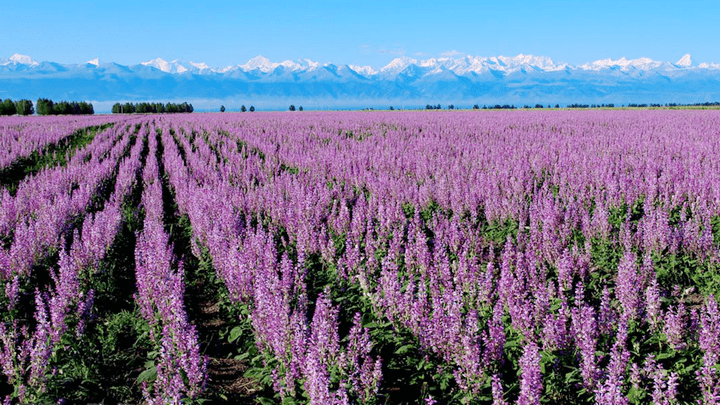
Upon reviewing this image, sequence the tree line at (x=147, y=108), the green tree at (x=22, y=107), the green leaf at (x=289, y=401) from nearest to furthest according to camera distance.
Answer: the green leaf at (x=289, y=401)
the green tree at (x=22, y=107)
the tree line at (x=147, y=108)

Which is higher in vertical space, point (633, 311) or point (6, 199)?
point (6, 199)

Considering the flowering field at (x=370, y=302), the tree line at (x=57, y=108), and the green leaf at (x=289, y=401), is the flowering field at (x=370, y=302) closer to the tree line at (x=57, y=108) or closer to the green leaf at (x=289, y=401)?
the green leaf at (x=289, y=401)

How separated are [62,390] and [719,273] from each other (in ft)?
24.6

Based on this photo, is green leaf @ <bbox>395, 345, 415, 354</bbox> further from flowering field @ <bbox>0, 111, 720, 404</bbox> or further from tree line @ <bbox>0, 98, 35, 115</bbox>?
tree line @ <bbox>0, 98, 35, 115</bbox>

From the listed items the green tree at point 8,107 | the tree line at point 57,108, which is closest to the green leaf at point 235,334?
the tree line at point 57,108

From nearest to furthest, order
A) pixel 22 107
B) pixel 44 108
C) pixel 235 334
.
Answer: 1. pixel 235 334
2. pixel 22 107
3. pixel 44 108

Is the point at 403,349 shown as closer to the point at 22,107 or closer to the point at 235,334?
the point at 235,334

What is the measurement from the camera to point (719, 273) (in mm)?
5836

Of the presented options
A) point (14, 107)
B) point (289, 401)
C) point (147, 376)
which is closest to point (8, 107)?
point (14, 107)

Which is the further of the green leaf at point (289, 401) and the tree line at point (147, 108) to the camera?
the tree line at point (147, 108)

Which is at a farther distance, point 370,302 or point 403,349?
point 370,302

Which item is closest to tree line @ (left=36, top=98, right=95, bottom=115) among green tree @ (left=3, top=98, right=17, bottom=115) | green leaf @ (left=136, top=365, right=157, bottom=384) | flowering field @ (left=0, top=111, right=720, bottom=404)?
green tree @ (left=3, top=98, right=17, bottom=115)

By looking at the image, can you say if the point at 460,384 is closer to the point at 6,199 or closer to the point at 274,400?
the point at 274,400

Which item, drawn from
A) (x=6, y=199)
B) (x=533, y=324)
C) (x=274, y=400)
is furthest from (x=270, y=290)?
(x=6, y=199)
